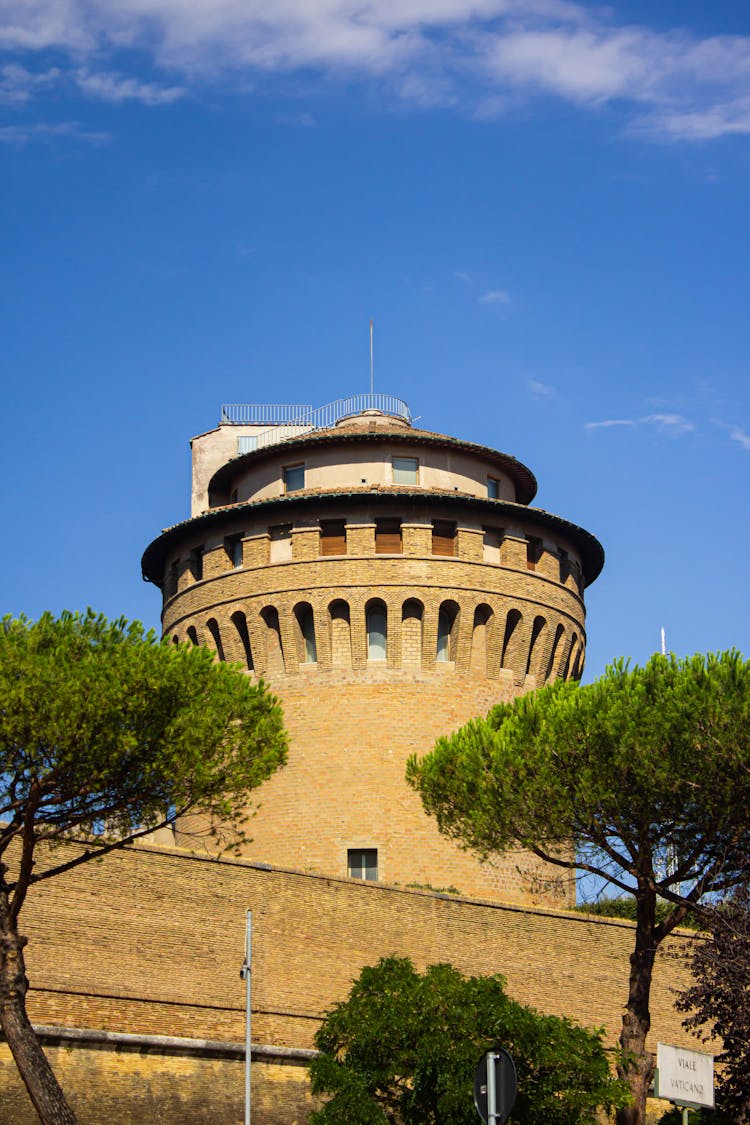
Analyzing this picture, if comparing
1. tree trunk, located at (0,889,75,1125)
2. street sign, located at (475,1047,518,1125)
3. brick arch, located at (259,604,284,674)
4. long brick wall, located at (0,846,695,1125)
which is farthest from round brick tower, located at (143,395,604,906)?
street sign, located at (475,1047,518,1125)

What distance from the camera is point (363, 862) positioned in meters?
32.2

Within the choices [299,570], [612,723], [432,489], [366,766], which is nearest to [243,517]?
[299,570]

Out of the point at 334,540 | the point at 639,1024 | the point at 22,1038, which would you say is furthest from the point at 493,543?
the point at 22,1038

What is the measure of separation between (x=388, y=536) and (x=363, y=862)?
6.93 metres

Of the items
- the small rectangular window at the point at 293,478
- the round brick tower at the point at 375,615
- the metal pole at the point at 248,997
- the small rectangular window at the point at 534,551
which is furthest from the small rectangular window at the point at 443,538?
the metal pole at the point at 248,997

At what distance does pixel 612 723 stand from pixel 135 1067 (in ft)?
27.6

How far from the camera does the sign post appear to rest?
1812 centimetres

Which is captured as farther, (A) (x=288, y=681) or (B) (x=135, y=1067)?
(A) (x=288, y=681)

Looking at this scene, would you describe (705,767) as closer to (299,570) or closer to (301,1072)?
(301,1072)

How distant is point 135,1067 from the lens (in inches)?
896

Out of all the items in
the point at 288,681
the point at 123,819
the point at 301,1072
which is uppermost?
the point at 288,681

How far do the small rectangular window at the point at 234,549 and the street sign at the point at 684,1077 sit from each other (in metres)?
18.9

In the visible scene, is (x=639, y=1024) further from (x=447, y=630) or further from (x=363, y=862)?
(x=447, y=630)

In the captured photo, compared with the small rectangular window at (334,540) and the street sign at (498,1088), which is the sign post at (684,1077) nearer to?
the street sign at (498,1088)
